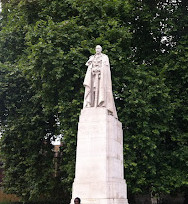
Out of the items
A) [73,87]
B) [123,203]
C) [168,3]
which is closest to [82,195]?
[123,203]

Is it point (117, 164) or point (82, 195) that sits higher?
point (117, 164)

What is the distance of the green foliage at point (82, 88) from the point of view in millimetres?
13422

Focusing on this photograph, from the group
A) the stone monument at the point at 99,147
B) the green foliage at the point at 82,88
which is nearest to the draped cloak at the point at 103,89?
the stone monument at the point at 99,147

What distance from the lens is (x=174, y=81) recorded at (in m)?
15.2

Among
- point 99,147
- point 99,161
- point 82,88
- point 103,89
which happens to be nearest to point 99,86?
→ point 103,89

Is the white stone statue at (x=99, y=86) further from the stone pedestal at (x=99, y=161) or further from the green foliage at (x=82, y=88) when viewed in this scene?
the green foliage at (x=82, y=88)

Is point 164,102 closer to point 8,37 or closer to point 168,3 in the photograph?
point 168,3

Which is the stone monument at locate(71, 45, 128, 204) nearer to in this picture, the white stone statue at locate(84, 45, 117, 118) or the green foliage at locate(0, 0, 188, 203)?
the white stone statue at locate(84, 45, 117, 118)

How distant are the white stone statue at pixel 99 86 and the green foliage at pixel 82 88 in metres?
3.13

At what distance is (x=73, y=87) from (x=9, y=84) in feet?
15.4

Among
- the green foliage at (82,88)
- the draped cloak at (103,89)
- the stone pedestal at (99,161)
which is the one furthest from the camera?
the green foliage at (82,88)

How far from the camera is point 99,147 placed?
912cm

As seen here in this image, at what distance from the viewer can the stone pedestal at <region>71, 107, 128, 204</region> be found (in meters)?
8.50

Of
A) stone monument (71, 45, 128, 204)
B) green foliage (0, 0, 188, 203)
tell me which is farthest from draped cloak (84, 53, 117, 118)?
green foliage (0, 0, 188, 203)
